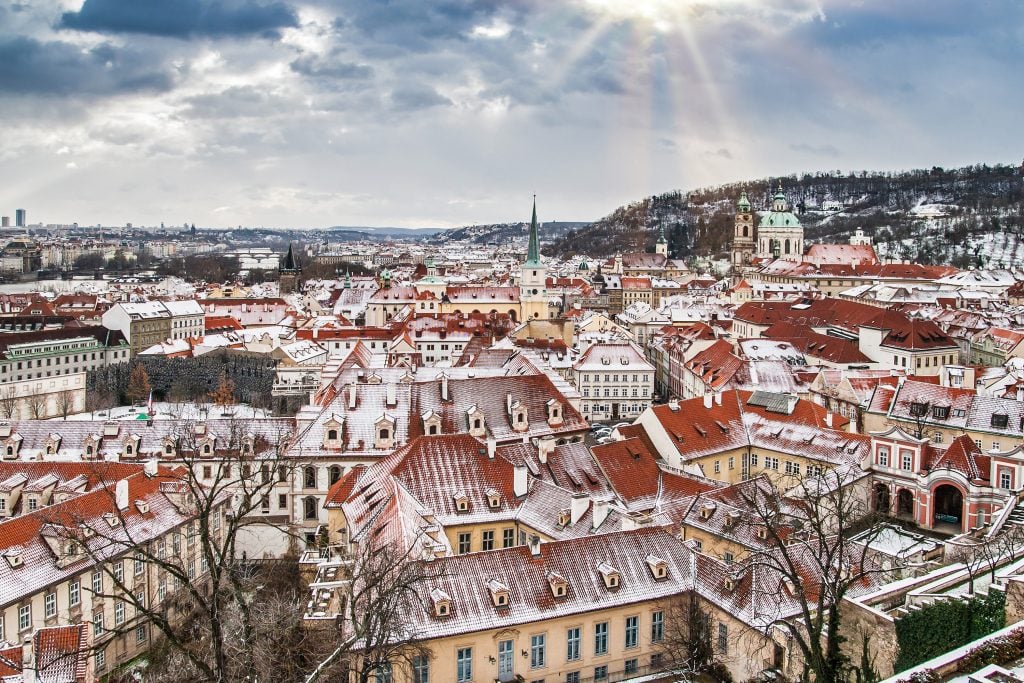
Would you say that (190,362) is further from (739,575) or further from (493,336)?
(739,575)

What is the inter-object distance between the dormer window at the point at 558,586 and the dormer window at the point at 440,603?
10.5 ft

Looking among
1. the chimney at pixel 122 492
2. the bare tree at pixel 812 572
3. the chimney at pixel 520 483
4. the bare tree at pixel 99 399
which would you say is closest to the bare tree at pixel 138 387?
the bare tree at pixel 99 399

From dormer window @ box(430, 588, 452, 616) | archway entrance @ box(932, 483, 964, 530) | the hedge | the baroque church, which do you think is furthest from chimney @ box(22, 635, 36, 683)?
the baroque church

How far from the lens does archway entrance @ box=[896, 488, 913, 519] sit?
43247mm

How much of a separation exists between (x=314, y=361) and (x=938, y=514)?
5811 centimetres

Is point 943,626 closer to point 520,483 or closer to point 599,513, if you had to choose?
point 599,513

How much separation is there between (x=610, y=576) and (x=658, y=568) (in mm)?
1626

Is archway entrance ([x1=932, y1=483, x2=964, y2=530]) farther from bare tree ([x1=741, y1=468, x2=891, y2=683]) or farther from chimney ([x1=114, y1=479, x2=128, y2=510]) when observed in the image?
chimney ([x1=114, y1=479, x2=128, y2=510])

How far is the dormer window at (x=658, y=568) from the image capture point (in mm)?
28969

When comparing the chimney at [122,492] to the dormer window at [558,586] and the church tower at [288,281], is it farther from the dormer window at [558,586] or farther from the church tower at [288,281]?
the church tower at [288,281]

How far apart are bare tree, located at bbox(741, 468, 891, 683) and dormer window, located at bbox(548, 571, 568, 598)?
17.8 feet

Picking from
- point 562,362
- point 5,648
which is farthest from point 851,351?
point 5,648

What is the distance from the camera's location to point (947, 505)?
1658 inches

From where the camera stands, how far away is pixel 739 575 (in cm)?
2775
